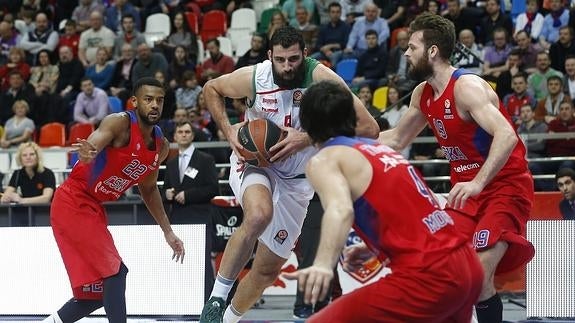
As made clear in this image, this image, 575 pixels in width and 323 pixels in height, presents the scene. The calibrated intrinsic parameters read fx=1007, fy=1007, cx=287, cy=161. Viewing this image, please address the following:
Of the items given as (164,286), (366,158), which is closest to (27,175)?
(164,286)

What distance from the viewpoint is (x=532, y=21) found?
14234 mm

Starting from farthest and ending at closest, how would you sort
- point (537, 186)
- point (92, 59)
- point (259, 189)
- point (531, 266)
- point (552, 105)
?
point (92, 59) < point (552, 105) < point (537, 186) < point (531, 266) < point (259, 189)

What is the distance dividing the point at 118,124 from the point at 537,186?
5.98 metres

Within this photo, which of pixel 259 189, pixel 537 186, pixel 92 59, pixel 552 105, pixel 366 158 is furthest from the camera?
pixel 92 59

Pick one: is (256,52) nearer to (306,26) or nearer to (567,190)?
(306,26)

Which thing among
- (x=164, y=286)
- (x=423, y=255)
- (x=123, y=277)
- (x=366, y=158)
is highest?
(x=366, y=158)

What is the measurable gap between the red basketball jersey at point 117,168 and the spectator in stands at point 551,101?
6.37m

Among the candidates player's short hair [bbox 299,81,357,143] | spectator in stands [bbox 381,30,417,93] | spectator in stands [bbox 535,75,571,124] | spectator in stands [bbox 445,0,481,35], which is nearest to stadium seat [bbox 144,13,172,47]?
spectator in stands [bbox 381,30,417,93]

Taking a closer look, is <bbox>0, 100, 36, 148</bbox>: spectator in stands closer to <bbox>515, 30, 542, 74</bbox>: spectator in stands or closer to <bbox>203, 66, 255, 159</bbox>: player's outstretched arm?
<bbox>515, 30, 542, 74</bbox>: spectator in stands

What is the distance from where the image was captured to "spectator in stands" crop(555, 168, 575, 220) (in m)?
10.2

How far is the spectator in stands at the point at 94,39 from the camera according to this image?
16.8 meters

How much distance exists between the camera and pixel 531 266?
31.0 feet

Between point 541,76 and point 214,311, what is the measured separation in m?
7.48

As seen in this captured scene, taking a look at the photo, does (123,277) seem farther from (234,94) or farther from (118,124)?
(234,94)
